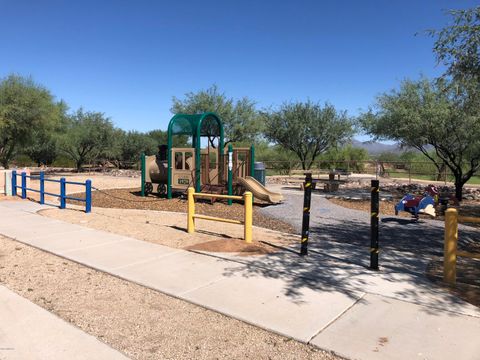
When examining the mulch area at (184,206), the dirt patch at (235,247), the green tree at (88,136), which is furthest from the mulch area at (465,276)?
the green tree at (88,136)

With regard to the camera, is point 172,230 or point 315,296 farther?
point 172,230

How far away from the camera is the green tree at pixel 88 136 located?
39.6 metres

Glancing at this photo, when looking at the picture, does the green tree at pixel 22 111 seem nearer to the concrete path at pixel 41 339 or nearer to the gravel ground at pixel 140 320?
the gravel ground at pixel 140 320

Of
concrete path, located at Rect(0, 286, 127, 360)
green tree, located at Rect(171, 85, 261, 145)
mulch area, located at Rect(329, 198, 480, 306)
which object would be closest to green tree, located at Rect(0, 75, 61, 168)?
green tree, located at Rect(171, 85, 261, 145)

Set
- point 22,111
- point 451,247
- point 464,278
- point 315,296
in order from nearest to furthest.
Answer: point 315,296 < point 451,247 < point 464,278 < point 22,111

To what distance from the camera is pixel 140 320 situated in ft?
13.6

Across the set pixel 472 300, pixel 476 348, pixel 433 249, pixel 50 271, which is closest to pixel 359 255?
pixel 433 249

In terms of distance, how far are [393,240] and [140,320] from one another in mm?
5738

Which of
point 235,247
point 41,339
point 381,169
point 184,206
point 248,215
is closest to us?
point 41,339

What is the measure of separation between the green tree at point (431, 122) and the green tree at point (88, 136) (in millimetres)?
29949

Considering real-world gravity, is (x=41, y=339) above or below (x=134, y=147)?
below

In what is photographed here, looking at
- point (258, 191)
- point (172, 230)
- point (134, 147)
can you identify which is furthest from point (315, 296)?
point (134, 147)

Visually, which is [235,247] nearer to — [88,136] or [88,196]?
[88,196]

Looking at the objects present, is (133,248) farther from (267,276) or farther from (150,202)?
(150,202)
